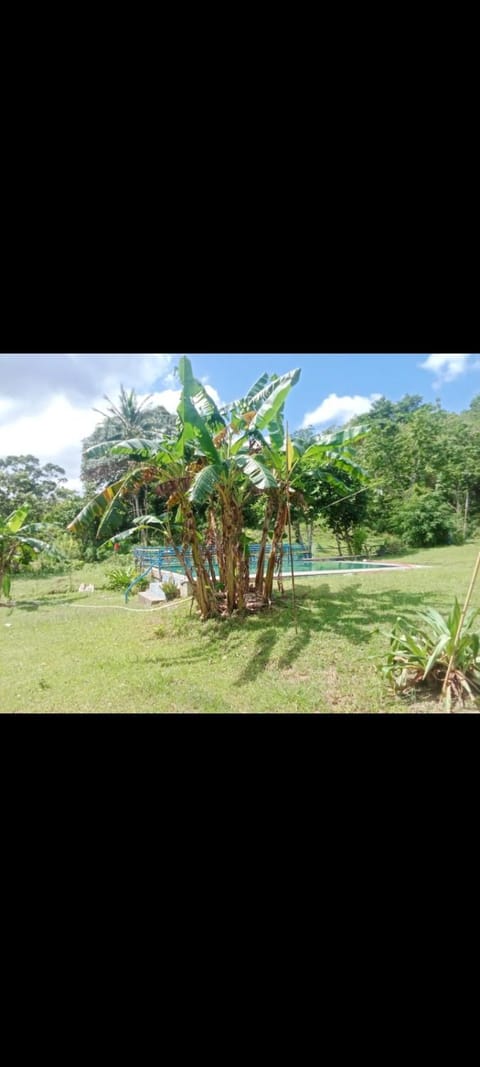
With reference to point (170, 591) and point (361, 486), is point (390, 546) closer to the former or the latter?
point (361, 486)

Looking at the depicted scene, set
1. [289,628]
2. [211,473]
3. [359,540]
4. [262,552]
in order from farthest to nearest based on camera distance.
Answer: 1. [359,540]
2. [262,552]
3. [289,628]
4. [211,473]

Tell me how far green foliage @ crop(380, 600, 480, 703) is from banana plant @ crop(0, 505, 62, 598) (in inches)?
110

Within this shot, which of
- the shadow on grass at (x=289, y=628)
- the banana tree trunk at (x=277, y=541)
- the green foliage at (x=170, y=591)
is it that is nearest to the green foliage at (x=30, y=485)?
the green foliage at (x=170, y=591)

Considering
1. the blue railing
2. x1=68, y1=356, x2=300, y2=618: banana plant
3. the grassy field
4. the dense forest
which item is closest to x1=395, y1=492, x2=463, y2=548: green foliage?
the dense forest

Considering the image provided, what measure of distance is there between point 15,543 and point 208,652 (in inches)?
78.5

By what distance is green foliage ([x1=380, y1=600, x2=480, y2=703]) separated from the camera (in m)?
1.67

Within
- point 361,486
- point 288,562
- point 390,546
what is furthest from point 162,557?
point 390,546

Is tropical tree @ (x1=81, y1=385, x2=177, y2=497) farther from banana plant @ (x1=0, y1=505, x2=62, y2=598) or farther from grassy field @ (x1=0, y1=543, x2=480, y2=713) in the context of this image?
grassy field @ (x1=0, y1=543, x2=480, y2=713)

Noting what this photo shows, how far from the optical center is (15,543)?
10.2ft
